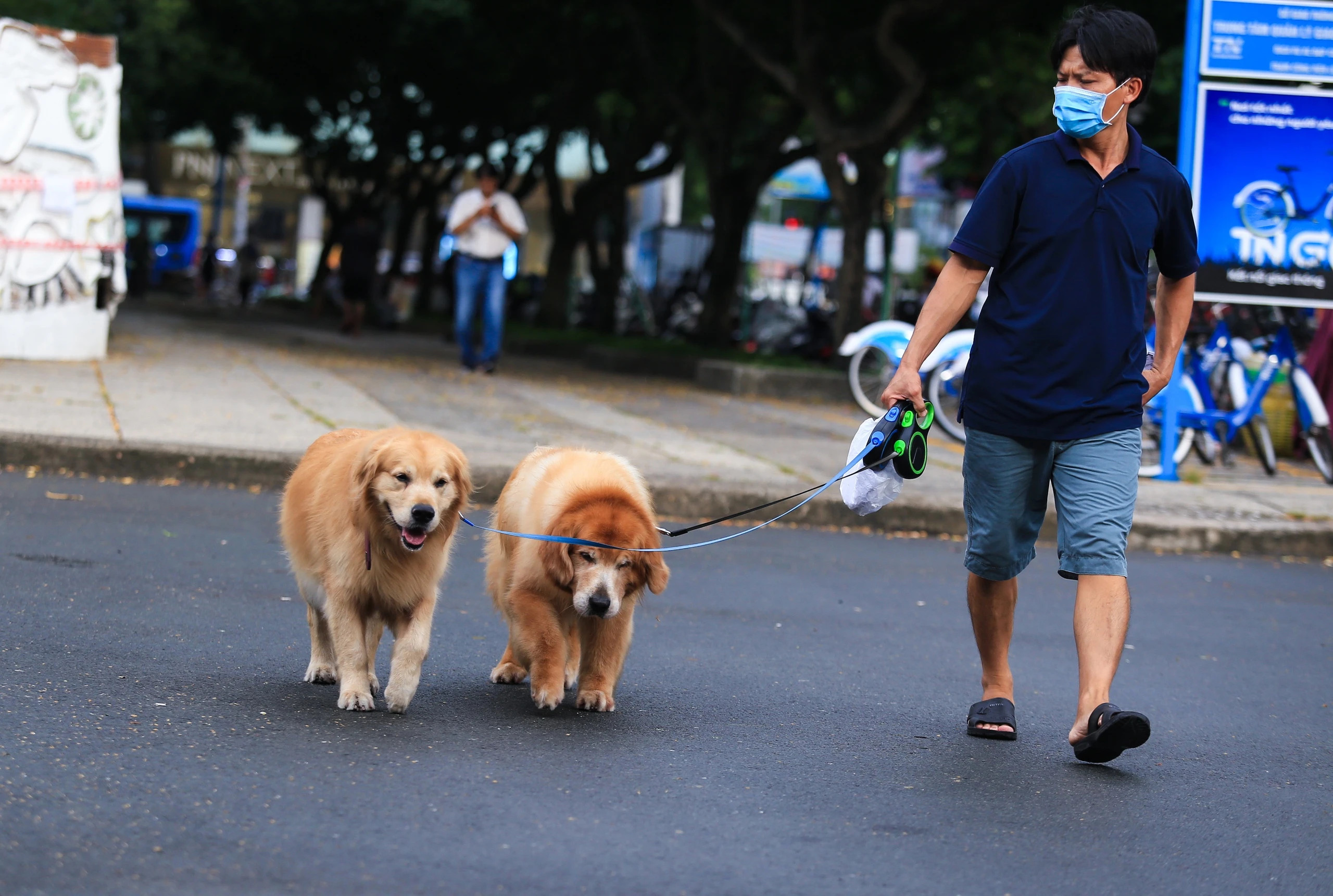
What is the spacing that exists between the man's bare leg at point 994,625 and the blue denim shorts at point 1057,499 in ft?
0.21

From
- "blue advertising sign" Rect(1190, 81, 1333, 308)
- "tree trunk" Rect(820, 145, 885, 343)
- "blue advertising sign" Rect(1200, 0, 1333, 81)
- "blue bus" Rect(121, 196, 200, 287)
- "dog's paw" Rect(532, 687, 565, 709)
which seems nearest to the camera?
"dog's paw" Rect(532, 687, 565, 709)

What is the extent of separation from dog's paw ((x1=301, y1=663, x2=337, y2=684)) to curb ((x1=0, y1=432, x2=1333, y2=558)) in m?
3.76

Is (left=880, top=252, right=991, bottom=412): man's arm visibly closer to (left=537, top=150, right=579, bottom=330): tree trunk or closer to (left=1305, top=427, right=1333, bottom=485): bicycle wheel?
(left=1305, top=427, right=1333, bottom=485): bicycle wheel

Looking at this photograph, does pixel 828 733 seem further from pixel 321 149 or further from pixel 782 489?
pixel 321 149

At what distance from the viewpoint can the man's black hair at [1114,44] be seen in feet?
14.7

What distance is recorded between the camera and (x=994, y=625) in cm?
486

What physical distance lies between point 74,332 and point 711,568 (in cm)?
773

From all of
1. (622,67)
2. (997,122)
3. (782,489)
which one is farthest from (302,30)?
(782,489)

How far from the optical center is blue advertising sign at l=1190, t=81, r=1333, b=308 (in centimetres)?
1098

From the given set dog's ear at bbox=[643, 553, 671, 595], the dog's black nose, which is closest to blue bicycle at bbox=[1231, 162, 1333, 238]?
dog's ear at bbox=[643, 553, 671, 595]

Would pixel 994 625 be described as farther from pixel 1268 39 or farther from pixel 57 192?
pixel 57 192

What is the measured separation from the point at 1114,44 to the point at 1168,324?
897 millimetres

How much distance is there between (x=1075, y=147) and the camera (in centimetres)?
454

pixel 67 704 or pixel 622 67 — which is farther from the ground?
pixel 622 67
